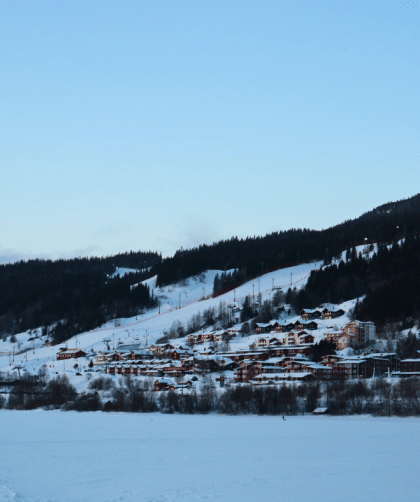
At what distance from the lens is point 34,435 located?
40.9 meters

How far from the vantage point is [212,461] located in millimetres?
28094

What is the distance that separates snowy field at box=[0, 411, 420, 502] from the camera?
66.7 ft

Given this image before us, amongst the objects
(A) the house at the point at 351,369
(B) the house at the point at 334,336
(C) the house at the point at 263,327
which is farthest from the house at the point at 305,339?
(A) the house at the point at 351,369

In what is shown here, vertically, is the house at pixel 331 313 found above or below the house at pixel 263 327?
above

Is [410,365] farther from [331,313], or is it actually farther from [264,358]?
[331,313]

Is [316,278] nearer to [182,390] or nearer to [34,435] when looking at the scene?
[182,390]

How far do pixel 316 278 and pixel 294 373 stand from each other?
58126 mm

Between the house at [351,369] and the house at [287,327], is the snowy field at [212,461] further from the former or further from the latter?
the house at [287,327]

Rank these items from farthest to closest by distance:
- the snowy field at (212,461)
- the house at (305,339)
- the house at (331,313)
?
the house at (331,313), the house at (305,339), the snowy field at (212,461)

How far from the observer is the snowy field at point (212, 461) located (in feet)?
66.7

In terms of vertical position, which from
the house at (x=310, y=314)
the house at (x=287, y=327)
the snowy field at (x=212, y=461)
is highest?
the house at (x=310, y=314)

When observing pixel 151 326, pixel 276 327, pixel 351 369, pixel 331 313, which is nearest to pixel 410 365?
pixel 351 369

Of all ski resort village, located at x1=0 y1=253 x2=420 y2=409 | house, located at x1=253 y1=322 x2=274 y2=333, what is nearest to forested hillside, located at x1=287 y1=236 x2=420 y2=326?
ski resort village, located at x1=0 y1=253 x2=420 y2=409

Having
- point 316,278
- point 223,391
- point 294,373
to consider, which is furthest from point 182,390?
point 316,278
